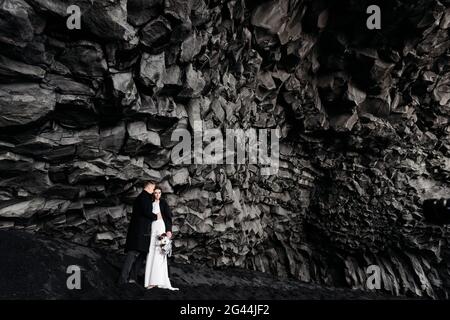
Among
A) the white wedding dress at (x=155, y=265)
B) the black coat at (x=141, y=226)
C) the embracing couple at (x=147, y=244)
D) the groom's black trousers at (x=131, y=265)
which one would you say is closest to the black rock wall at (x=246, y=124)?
the black coat at (x=141, y=226)

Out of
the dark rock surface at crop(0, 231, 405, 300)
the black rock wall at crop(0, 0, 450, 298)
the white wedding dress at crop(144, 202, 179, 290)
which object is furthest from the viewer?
the black rock wall at crop(0, 0, 450, 298)

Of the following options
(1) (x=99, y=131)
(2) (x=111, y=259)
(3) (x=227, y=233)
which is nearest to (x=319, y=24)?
(3) (x=227, y=233)

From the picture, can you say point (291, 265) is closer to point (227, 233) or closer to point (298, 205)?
point (298, 205)

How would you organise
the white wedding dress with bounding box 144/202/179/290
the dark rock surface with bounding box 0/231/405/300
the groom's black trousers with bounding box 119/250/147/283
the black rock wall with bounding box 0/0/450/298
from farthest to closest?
the black rock wall with bounding box 0/0/450/298 → the white wedding dress with bounding box 144/202/179/290 → the groom's black trousers with bounding box 119/250/147/283 → the dark rock surface with bounding box 0/231/405/300

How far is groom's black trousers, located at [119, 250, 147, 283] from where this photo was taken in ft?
25.8

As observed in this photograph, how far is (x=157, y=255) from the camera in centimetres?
805

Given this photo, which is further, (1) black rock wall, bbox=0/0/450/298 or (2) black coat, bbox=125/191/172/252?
(1) black rock wall, bbox=0/0/450/298

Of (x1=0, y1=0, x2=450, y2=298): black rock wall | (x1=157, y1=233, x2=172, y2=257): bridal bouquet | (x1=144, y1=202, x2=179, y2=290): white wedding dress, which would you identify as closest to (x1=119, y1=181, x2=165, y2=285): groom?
(x1=144, y1=202, x2=179, y2=290): white wedding dress

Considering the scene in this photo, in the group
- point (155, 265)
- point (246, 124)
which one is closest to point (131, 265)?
point (155, 265)

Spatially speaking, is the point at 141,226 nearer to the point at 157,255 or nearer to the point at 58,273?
the point at 157,255

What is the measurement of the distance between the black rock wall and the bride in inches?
95.9

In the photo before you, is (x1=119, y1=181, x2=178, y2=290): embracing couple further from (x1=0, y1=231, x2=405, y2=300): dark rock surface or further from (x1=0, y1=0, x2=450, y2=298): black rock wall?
(x1=0, y1=0, x2=450, y2=298): black rock wall

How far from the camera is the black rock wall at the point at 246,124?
27.8 ft

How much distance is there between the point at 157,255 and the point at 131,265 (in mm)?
587
